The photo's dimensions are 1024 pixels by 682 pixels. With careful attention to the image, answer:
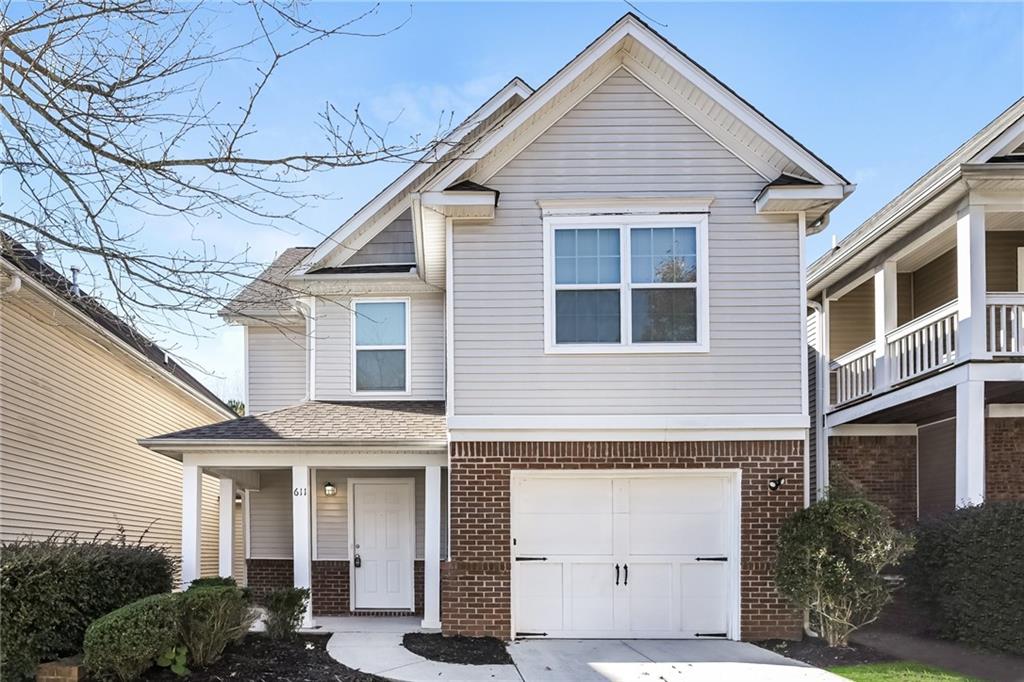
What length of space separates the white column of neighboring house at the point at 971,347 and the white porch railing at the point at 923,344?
1.11ft

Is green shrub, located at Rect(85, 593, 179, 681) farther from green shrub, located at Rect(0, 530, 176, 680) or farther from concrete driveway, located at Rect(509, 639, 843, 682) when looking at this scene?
concrete driveway, located at Rect(509, 639, 843, 682)

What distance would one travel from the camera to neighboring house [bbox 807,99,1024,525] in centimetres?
1073

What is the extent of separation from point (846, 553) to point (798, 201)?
4142 millimetres

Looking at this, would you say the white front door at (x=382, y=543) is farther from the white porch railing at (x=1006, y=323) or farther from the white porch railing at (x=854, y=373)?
the white porch railing at (x=1006, y=323)

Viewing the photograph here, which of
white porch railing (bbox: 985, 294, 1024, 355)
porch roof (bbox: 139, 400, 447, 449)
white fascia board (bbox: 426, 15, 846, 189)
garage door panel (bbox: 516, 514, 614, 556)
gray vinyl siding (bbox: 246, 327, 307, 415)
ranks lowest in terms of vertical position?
garage door panel (bbox: 516, 514, 614, 556)

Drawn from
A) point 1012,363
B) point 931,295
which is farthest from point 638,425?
point 931,295

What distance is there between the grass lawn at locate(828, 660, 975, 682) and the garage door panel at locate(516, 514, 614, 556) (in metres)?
2.96

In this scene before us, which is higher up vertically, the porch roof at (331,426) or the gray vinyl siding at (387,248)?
the gray vinyl siding at (387,248)

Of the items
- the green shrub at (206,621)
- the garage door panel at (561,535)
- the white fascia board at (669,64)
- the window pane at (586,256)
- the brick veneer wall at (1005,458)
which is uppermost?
the white fascia board at (669,64)

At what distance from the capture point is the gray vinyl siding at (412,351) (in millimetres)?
13352

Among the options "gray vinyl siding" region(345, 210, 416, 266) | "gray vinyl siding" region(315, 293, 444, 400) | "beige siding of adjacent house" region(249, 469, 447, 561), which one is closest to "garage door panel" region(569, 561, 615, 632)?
"beige siding of adjacent house" region(249, 469, 447, 561)

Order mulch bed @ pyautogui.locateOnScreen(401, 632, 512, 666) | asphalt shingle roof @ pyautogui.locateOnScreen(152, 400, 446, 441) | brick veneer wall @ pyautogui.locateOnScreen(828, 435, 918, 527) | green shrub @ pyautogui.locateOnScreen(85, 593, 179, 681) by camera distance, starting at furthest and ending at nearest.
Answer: brick veneer wall @ pyautogui.locateOnScreen(828, 435, 918, 527)
asphalt shingle roof @ pyautogui.locateOnScreen(152, 400, 446, 441)
mulch bed @ pyautogui.locateOnScreen(401, 632, 512, 666)
green shrub @ pyautogui.locateOnScreen(85, 593, 179, 681)

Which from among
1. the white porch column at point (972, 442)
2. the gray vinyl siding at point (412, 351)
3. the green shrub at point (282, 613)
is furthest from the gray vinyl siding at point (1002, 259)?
the green shrub at point (282, 613)

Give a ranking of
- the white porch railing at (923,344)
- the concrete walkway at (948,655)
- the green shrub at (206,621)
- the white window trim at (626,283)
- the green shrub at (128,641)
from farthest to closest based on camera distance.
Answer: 1. the white porch railing at (923,344)
2. the white window trim at (626,283)
3. the concrete walkway at (948,655)
4. the green shrub at (206,621)
5. the green shrub at (128,641)
